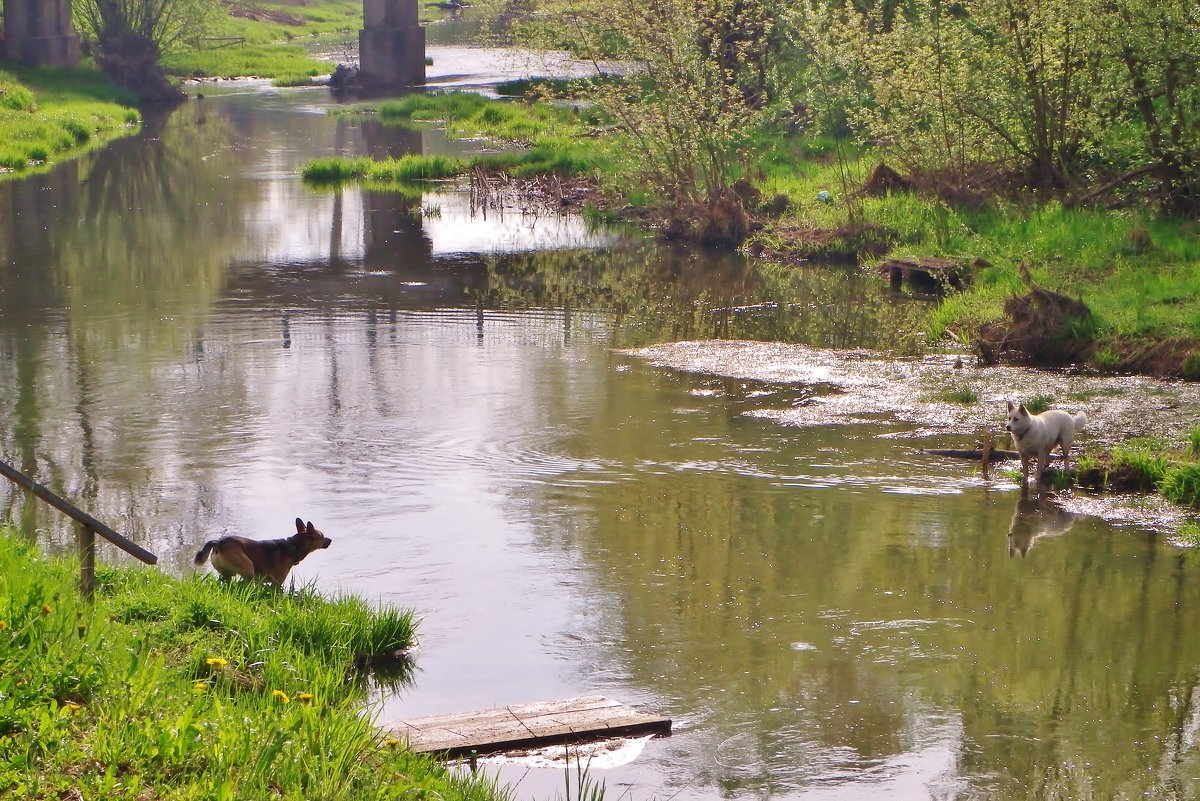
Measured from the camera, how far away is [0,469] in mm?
6984

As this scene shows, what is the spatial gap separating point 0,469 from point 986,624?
5.95m

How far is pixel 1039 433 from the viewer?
12.0 m

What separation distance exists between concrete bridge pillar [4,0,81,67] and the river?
115 feet

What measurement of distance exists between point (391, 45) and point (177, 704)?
196 feet

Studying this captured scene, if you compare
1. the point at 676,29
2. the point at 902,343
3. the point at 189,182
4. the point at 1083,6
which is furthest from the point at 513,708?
the point at 189,182

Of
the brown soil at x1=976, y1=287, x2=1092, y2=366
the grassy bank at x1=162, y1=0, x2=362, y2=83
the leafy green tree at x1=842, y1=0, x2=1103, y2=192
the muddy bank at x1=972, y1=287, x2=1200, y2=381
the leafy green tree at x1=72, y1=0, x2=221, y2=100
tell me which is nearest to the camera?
the muddy bank at x1=972, y1=287, x2=1200, y2=381

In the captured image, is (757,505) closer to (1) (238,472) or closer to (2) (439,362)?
(1) (238,472)

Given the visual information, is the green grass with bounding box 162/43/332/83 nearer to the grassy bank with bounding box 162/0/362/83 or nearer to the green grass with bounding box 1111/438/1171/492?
the grassy bank with bounding box 162/0/362/83

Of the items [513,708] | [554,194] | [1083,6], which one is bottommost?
[513,708]

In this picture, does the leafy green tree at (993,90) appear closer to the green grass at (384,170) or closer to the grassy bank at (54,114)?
the green grass at (384,170)

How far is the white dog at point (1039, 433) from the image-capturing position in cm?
1189

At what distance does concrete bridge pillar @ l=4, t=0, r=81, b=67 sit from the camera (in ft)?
181

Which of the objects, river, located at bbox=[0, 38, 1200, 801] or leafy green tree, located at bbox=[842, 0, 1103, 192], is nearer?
river, located at bbox=[0, 38, 1200, 801]

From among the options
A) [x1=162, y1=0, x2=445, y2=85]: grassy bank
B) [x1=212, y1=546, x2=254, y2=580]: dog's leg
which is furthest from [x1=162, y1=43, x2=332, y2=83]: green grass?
[x1=212, y1=546, x2=254, y2=580]: dog's leg
